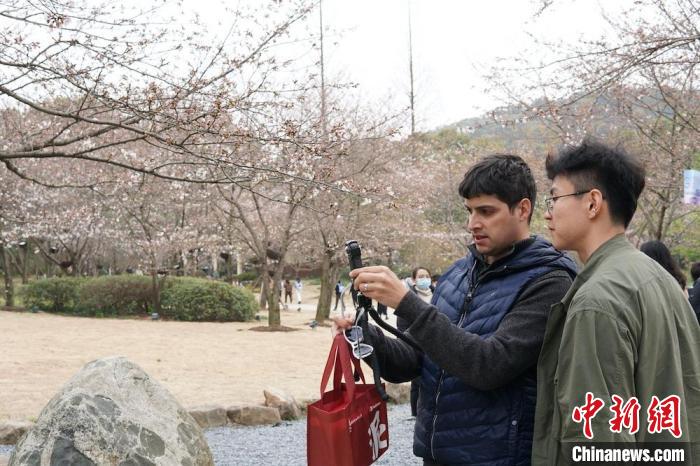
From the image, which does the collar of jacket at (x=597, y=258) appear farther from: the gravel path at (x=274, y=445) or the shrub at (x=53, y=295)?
the shrub at (x=53, y=295)

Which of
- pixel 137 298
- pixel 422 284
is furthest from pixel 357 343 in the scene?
pixel 137 298

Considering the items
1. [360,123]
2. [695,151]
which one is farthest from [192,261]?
[695,151]

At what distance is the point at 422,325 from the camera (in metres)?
1.66

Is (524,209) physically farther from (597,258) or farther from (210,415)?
(210,415)

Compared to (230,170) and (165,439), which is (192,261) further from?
(165,439)

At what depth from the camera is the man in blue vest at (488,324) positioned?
1646mm

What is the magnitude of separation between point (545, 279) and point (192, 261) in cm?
2425

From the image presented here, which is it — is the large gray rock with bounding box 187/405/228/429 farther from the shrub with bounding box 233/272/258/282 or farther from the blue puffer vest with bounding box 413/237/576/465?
the shrub with bounding box 233/272/258/282

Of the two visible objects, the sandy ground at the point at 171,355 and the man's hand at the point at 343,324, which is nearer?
the man's hand at the point at 343,324

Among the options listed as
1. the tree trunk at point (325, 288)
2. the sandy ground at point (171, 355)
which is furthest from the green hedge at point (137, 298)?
the tree trunk at point (325, 288)

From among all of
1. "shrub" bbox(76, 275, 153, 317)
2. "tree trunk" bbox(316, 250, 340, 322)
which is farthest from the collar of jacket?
"shrub" bbox(76, 275, 153, 317)

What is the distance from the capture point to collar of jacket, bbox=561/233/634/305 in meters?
1.51

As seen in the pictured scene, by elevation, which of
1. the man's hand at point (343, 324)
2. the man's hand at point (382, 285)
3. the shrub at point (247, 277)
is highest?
the man's hand at point (382, 285)

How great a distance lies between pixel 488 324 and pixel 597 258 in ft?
1.16
